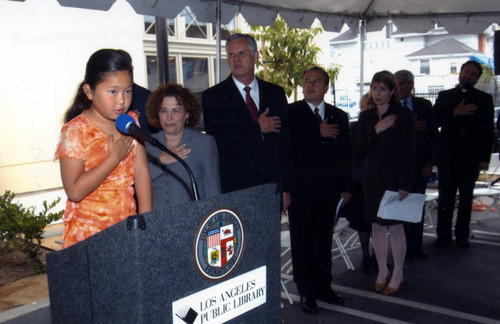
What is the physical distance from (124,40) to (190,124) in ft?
20.8

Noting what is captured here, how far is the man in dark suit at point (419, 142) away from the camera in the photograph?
5.25 m

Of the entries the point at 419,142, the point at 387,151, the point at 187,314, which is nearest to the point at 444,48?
the point at 419,142

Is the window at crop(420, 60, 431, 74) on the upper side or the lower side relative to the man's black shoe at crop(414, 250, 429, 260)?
upper

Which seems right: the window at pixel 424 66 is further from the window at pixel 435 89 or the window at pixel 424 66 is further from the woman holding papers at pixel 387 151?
the woman holding papers at pixel 387 151

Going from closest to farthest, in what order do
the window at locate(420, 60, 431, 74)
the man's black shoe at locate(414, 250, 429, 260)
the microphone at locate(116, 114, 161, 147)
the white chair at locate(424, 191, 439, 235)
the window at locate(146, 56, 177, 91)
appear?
the microphone at locate(116, 114, 161, 147)
the man's black shoe at locate(414, 250, 429, 260)
the white chair at locate(424, 191, 439, 235)
the window at locate(146, 56, 177, 91)
the window at locate(420, 60, 431, 74)

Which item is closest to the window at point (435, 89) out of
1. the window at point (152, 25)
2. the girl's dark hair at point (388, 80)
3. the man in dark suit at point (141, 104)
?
the window at point (152, 25)

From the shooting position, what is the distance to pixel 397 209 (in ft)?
14.2

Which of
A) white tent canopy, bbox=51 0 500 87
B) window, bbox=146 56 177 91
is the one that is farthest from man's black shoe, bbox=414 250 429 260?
window, bbox=146 56 177 91

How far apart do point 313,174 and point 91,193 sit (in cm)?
244

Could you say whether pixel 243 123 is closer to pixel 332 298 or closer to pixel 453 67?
pixel 332 298

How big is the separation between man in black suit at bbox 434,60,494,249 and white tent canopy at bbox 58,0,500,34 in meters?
1.72

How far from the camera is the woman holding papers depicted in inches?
171

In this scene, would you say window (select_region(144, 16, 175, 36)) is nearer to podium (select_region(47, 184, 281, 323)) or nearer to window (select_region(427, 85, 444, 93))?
podium (select_region(47, 184, 281, 323))

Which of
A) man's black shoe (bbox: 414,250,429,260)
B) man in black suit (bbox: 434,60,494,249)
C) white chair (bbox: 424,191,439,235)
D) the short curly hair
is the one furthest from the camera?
white chair (bbox: 424,191,439,235)
